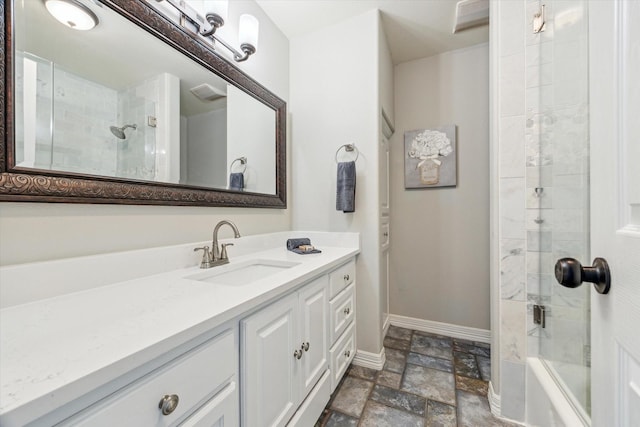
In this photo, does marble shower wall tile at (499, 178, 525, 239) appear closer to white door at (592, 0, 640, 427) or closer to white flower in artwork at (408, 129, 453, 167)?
white door at (592, 0, 640, 427)

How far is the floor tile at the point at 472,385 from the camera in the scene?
1510mm

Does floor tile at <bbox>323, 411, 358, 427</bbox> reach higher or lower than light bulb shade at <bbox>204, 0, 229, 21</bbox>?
lower

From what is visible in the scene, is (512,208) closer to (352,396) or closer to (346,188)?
(346,188)

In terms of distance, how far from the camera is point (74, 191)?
0.82 meters

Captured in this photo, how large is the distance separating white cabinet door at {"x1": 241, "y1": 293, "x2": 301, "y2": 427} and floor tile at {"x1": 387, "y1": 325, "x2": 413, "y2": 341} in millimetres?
1414

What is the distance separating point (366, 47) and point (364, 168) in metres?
0.87

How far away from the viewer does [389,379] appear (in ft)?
5.35

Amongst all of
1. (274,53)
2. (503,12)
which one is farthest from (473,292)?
(274,53)

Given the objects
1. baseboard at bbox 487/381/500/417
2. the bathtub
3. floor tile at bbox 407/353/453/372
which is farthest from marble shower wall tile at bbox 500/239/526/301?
floor tile at bbox 407/353/453/372

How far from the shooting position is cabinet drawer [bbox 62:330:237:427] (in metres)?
0.44

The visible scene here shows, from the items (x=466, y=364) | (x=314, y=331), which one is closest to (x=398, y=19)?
(x=314, y=331)

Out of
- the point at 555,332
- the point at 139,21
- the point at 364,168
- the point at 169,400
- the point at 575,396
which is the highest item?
the point at 139,21

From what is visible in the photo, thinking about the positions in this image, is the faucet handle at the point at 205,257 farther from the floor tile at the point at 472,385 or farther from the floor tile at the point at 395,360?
the floor tile at the point at 472,385

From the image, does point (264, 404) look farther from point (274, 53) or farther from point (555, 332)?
point (274, 53)
